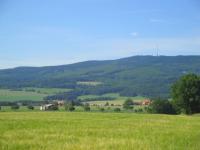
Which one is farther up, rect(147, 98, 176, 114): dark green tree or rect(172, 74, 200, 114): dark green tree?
rect(172, 74, 200, 114): dark green tree

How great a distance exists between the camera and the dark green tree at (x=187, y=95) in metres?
69.1

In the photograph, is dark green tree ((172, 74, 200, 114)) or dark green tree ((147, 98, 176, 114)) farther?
dark green tree ((147, 98, 176, 114))

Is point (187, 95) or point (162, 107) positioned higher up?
point (187, 95)

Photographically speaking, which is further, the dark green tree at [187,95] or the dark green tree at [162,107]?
the dark green tree at [162,107]

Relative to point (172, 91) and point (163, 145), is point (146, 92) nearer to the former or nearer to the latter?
point (172, 91)

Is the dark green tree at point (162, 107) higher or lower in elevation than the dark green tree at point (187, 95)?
lower

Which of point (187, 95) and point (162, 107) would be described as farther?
point (162, 107)

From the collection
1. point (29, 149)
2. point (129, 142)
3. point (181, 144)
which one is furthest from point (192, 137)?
point (29, 149)

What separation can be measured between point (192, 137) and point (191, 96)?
4813 centimetres

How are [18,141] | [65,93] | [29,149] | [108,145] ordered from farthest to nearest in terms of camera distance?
[65,93] → [18,141] → [108,145] → [29,149]

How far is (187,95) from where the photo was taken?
227 feet

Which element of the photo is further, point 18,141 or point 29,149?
point 18,141

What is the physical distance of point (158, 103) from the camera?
290ft

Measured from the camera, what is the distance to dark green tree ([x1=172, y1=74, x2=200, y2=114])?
6906 cm
